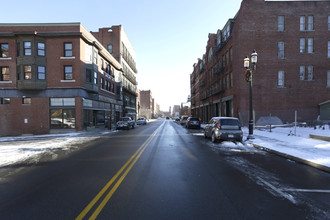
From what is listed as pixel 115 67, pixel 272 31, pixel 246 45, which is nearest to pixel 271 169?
pixel 246 45

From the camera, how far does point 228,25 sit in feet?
88.5

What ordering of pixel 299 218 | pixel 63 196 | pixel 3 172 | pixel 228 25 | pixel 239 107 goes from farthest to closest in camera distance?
pixel 228 25
pixel 239 107
pixel 3 172
pixel 63 196
pixel 299 218

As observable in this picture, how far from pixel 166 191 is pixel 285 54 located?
28.7 meters

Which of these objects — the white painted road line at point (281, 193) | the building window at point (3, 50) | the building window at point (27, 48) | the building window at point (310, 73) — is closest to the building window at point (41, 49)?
the building window at point (27, 48)

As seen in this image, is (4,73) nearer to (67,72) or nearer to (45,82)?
(45,82)

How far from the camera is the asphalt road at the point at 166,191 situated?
10.7ft

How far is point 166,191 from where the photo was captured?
4.16m

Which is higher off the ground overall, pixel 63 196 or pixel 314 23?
pixel 314 23

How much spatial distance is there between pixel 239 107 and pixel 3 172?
78.9ft

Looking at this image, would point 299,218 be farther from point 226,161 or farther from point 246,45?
point 246,45

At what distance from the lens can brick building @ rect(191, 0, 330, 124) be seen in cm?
2403

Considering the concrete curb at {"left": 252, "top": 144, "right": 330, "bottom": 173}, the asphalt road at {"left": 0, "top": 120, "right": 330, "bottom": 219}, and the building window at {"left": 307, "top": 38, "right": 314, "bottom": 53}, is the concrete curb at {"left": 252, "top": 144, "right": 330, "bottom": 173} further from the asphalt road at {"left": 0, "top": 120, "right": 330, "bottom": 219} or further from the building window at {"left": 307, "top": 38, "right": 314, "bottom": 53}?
the building window at {"left": 307, "top": 38, "right": 314, "bottom": 53}

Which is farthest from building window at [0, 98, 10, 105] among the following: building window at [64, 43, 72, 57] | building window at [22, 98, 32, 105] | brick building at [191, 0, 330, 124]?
brick building at [191, 0, 330, 124]

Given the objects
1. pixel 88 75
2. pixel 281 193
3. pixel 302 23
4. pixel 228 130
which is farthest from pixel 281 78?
pixel 88 75
